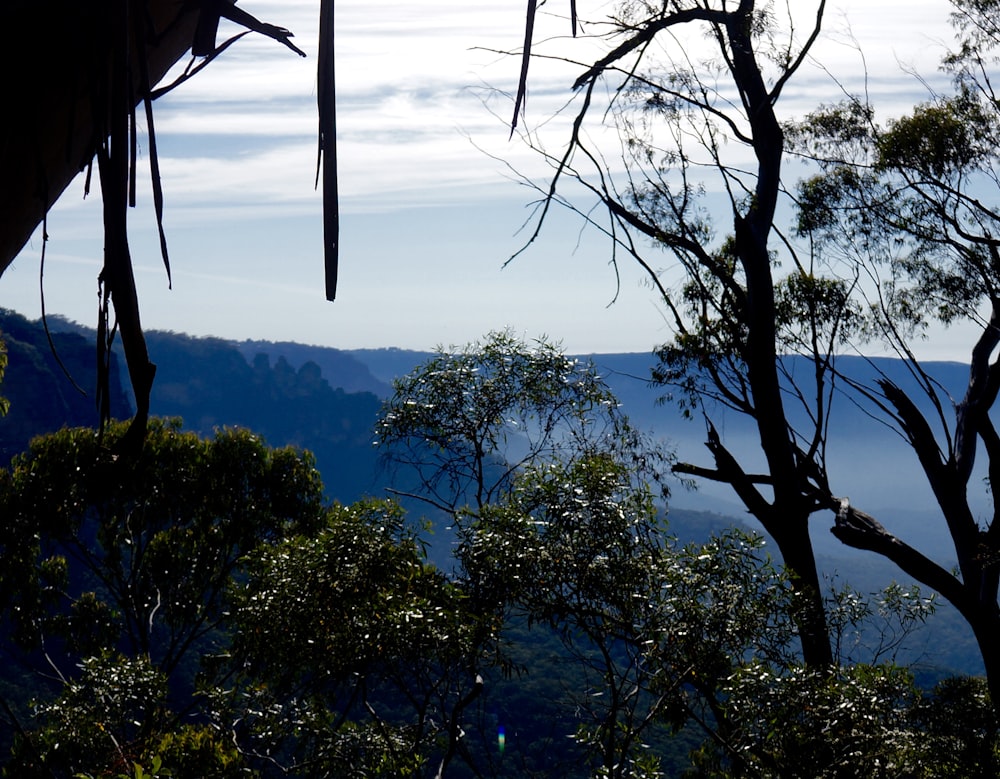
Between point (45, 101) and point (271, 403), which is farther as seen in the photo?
point (271, 403)

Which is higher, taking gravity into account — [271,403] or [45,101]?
[45,101]

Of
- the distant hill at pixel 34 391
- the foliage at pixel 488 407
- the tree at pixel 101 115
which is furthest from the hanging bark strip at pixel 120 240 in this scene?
the distant hill at pixel 34 391

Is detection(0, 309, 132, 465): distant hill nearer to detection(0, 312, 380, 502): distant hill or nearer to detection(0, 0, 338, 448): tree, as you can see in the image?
detection(0, 0, 338, 448): tree

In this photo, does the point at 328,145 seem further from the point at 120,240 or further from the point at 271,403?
the point at 271,403

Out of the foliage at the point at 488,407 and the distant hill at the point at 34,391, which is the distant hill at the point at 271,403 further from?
the foliage at the point at 488,407

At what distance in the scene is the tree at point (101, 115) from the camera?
69cm

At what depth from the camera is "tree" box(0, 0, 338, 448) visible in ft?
2.27

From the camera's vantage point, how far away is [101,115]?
2.46ft

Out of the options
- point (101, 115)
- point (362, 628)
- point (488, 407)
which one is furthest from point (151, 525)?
point (101, 115)

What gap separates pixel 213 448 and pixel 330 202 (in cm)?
1203

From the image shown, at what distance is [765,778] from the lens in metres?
6.04

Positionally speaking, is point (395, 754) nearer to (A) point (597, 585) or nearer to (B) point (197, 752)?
(B) point (197, 752)

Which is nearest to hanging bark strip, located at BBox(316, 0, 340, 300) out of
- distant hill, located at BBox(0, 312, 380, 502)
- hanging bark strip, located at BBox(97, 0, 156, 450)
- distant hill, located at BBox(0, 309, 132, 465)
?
hanging bark strip, located at BBox(97, 0, 156, 450)

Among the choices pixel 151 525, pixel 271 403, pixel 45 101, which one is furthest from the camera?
pixel 271 403
